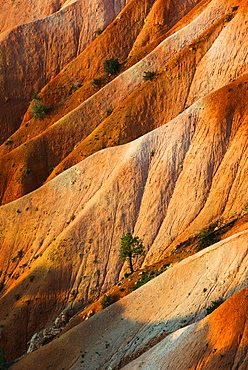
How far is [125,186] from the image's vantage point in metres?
50.4

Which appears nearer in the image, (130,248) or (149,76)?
(130,248)

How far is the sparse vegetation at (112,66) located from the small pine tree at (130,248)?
81.7 ft

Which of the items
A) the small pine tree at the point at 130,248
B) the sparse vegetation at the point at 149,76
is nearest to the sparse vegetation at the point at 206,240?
the small pine tree at the point at 130,248

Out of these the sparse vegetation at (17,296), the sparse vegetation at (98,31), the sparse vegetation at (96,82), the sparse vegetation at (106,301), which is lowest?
the sparse vegetation at (106,301)

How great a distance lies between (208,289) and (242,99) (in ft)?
66.0

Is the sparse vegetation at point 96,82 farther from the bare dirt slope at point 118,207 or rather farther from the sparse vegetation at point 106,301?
the sparse vegetation at point 106,301

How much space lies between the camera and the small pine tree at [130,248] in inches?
1770

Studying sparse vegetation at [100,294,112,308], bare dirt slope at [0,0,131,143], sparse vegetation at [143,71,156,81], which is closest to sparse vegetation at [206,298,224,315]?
sparse vegetation at [100,294,112,308]

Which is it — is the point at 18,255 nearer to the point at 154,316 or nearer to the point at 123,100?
the point at 123,100

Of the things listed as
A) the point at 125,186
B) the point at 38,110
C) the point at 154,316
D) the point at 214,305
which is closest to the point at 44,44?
the point at 38,110

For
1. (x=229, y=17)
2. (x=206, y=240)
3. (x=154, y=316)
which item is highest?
(x=229, y=17)

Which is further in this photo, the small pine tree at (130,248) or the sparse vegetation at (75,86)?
→ the sparse vegetation at (75,86)

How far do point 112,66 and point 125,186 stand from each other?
776 inches

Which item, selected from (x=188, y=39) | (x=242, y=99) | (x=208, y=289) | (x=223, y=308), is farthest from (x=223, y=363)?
(x=188, y=39)
